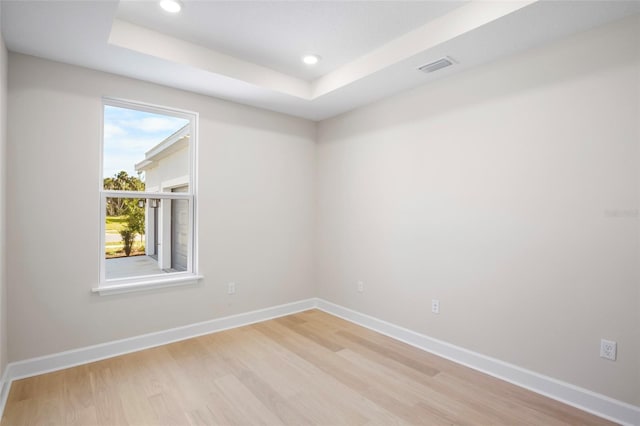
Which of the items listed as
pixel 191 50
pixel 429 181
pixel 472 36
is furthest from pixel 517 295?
pixel 191 50

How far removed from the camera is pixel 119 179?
3.09 metres

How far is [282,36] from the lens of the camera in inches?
109

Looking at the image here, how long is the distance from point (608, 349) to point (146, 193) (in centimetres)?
391

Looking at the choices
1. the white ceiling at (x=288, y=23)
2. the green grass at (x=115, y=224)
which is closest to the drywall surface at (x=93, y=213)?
the green grass at (x=115, y=224)

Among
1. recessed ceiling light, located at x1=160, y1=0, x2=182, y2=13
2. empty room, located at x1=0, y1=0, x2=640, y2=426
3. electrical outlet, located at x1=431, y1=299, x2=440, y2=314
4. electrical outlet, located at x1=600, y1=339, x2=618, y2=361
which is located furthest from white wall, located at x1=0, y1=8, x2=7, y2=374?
Answer: electrical outlet, located at x1=600, y1=339, x2=618, y2=361

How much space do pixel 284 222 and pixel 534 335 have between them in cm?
284

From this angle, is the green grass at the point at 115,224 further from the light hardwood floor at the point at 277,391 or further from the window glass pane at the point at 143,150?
the light hardwood floor at the point at 277,391

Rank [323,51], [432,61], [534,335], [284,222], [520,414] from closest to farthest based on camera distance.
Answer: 1. [520,414]
2. [534,335]
3. [432,61]
4. [323,51]
5. [284,222]

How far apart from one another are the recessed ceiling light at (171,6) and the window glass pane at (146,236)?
67.8 inches

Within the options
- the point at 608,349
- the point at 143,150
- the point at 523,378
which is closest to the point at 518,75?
the point at 608,349

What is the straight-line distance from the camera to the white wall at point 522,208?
6.97 feet

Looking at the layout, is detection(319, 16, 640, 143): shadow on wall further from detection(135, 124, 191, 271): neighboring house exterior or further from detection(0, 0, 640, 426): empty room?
detection(135, 124, 191, 271): neighboring house exterior

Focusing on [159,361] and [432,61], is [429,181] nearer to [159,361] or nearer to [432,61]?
[432,61]

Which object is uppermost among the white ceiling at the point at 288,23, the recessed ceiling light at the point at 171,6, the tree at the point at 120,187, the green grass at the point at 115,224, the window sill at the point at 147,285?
the white ceiling at the point at 288,23
